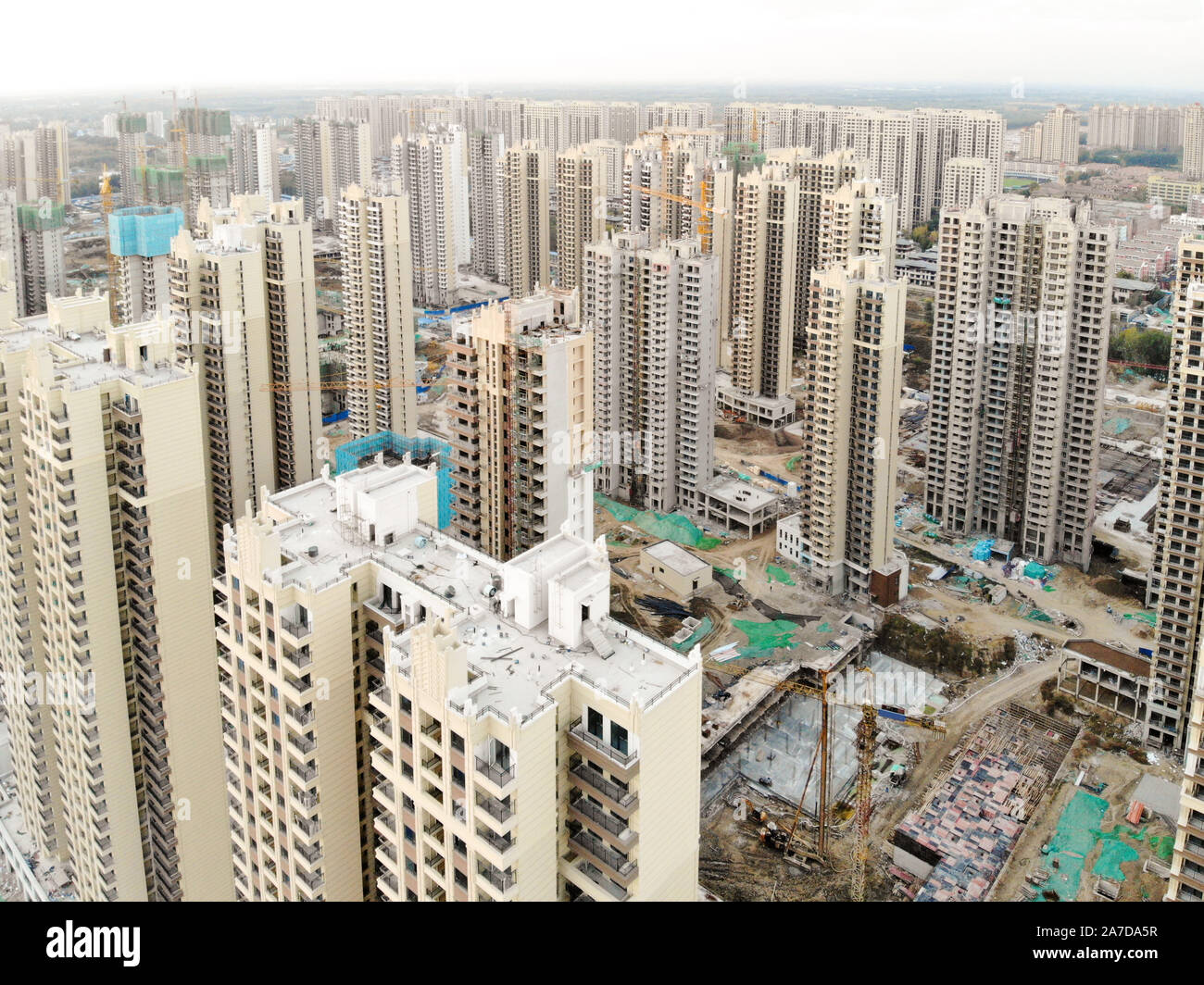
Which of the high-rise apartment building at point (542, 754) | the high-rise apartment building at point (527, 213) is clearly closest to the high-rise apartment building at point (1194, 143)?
the high-rise apartment building at point (527, 213)

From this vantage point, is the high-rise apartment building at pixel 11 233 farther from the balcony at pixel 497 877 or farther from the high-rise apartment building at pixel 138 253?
the balcony at pixel 497 877

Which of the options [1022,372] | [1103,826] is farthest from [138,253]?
[1103,826]

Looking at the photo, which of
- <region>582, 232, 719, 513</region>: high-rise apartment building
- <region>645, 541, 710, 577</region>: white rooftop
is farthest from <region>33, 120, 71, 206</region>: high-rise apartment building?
<region>645, 541, 710, 577</region>: white rooftop

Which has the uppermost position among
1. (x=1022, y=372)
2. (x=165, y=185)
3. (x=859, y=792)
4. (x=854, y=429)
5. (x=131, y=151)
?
(x=131, y=151)

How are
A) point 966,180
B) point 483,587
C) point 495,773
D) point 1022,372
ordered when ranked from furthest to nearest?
point 966,180 → point 1022,372 → point 483,587 → point 495,773

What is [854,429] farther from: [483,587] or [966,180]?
[966,180]

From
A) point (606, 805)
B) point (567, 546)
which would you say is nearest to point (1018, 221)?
point (567, 546)

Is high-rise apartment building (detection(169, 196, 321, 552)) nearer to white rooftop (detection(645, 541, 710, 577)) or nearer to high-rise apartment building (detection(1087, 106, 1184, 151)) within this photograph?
white rooftop (detection(645, 541, 710, 577))
